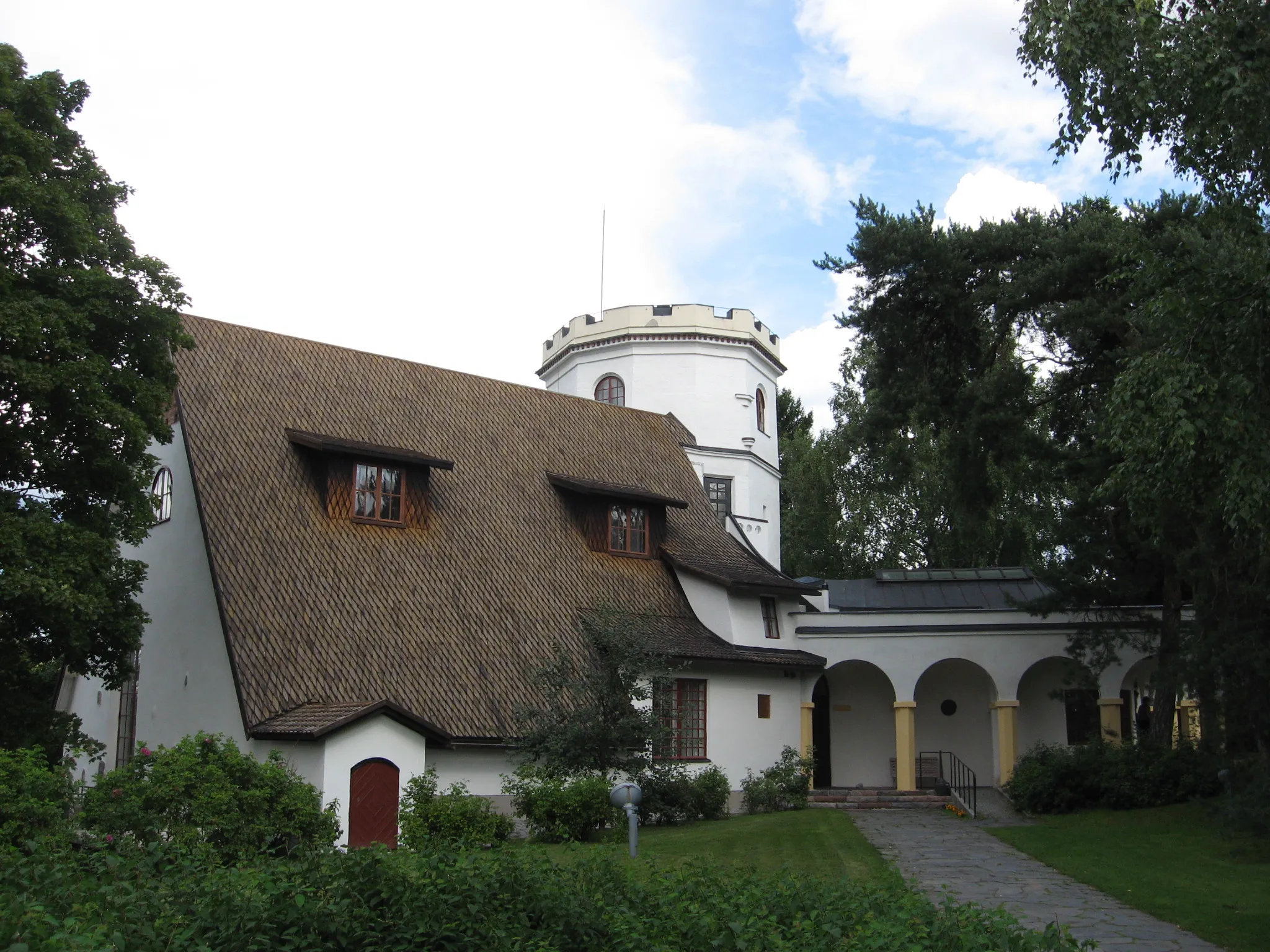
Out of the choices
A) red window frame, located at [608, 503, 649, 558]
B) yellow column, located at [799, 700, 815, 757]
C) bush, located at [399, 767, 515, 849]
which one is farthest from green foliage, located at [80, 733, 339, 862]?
yellow column, located at [799, 700, 815, 757]

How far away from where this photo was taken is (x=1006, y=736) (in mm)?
26484

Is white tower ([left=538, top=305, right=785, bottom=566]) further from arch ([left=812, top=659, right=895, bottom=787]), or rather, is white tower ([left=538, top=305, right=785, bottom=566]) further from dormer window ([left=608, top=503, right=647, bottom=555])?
dormer window ([left=608, top=503, right=647, bottom=555])

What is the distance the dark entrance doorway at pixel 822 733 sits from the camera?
29.5 m

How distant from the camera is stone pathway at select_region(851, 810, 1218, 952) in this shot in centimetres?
1154

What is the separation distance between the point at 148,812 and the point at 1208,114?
13586mm

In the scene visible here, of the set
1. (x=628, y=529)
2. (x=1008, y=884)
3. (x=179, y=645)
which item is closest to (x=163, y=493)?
(x=179, y=645)

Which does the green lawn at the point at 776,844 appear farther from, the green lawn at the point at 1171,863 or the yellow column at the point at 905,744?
the yellow column at the point at 905,744

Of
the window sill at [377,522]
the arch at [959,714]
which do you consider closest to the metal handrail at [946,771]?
the arch at [959,714]

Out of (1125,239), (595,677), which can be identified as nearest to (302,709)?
(595,677)

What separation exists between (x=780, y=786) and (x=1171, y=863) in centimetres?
891

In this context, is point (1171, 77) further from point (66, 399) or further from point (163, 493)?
point (163, 493)

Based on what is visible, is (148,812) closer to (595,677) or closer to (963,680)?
(595,677)

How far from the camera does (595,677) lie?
19.6m

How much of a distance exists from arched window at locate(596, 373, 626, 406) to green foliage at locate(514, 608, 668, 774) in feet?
46.6
